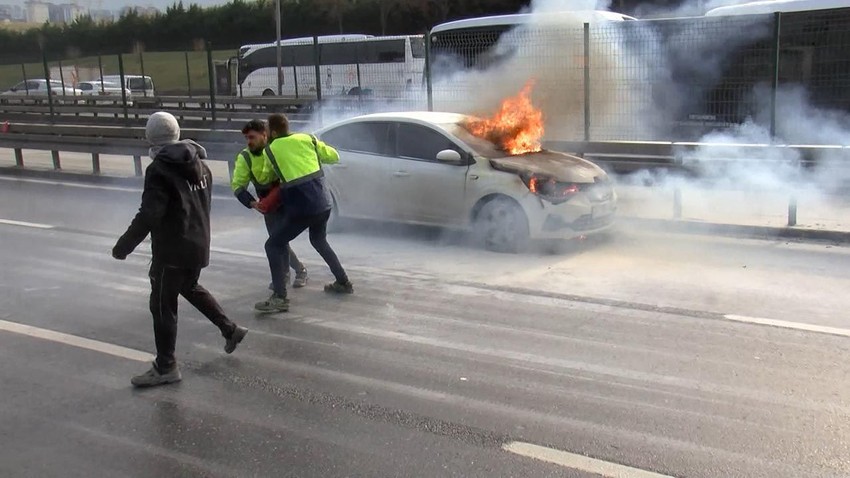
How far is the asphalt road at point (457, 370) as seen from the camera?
13.5 ft

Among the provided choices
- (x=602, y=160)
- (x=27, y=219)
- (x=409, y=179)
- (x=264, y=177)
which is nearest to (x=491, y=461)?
(x=264, y=177)

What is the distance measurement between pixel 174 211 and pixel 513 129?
535 cm

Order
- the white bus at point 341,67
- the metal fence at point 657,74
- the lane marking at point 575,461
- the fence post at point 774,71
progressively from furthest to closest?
the white bus at point 341,67 < the metal fence at point 657,74 < the fence post at point 774,71 < the lane marking at point 575,461

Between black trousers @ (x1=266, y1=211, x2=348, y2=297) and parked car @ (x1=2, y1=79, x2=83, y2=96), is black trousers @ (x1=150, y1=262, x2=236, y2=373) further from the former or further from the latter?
parked car @ (x1=2, y1=79, x2=83, y2=96)

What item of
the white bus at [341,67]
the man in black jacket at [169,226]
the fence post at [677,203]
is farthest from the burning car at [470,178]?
the white bus at [341,67]

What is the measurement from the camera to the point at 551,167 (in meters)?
8.92

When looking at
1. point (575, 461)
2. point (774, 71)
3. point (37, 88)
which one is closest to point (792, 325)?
point (575, 461)

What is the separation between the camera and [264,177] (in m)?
6.95

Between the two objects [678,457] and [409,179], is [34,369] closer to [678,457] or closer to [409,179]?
[678,457]

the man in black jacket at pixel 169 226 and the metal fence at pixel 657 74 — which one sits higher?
the metal fence at pixel 657 74

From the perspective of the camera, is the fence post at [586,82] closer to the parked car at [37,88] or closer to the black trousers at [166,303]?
the black trousers at [166,303]

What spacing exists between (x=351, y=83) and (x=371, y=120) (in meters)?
9.08

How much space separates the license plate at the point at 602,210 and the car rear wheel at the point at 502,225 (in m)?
0.77

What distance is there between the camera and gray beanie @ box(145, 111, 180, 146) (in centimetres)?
498
